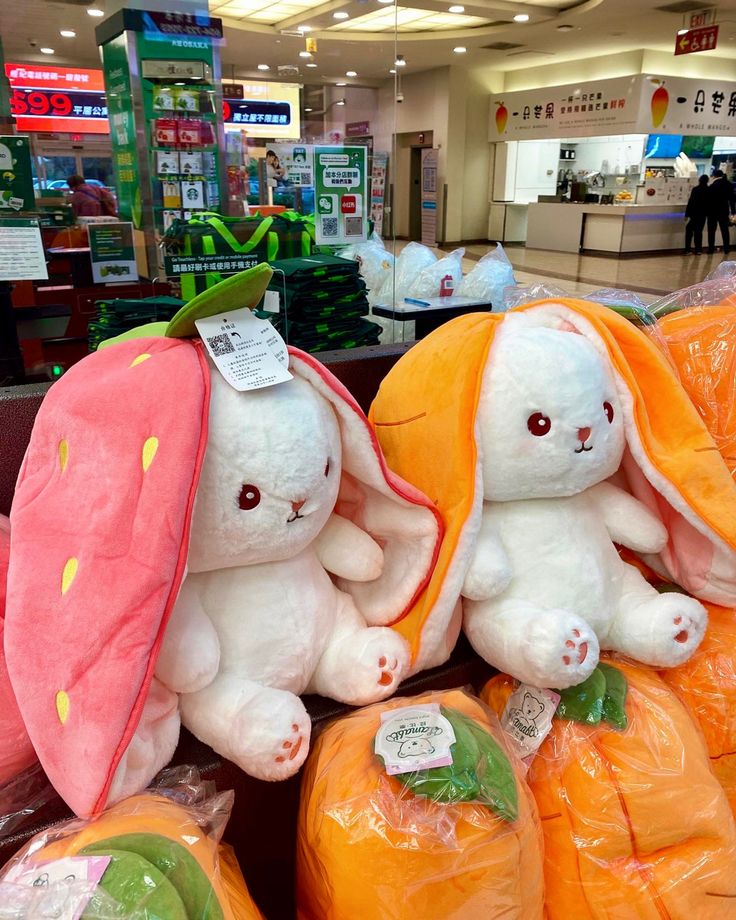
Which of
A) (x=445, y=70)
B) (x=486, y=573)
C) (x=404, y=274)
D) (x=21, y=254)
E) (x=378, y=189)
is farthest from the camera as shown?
(x=445, y=70)

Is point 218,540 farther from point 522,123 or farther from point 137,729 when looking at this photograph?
point 522,123

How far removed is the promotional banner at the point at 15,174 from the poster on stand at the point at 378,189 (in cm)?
154

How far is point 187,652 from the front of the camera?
0.92 metres

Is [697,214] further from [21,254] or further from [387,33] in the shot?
[21,254]

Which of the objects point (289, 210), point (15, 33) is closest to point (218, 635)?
point (289, 210)

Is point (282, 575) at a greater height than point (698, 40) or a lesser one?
lesser

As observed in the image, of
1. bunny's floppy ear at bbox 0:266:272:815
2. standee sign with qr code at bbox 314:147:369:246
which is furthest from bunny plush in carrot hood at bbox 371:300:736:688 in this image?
standee sign with qr code at bbox 314:147:369:246

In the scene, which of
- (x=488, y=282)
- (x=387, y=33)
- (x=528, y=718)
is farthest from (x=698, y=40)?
(x=528, y=718)

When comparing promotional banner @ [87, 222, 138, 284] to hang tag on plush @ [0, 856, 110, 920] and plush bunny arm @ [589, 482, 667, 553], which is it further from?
hang tag on plush @ [0, 856, 110, 920]

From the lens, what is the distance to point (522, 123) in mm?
12820

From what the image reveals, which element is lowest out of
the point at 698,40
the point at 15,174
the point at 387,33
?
the point at 15,174

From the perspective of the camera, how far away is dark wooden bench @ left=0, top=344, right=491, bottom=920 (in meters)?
1.03

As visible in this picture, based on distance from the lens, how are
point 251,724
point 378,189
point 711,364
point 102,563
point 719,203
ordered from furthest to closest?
1. point 719,203
2. point 378,189
3. point 711,364
4. point 251,724
5. point 102,563

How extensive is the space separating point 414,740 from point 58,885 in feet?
1.33
